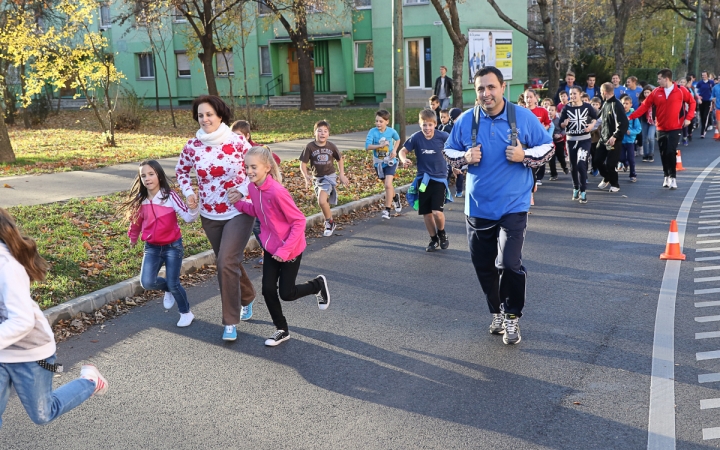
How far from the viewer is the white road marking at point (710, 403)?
475 cm

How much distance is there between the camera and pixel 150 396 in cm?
528

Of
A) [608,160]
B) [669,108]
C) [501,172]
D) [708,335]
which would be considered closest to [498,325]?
[501,172]

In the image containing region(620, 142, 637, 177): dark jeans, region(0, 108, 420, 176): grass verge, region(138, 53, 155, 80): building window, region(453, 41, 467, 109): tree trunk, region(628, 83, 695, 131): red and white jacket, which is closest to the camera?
region(628, 83, 695, 131): red and white jacket

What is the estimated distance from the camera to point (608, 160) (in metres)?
13.9

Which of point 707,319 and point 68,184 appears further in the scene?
point 68,184

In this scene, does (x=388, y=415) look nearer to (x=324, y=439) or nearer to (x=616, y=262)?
(x=324, y=439)

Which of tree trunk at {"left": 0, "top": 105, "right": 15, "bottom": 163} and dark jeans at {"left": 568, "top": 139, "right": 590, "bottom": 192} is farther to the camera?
tree trunk at {"left": 0, "top": 105, "right": 15, "bottom": 163}

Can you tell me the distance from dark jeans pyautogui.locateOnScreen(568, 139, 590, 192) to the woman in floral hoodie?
7.95 m

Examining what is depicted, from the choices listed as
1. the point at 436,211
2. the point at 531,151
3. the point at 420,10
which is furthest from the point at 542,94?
the point at 531,151

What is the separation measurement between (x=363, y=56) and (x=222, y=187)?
35.4 m

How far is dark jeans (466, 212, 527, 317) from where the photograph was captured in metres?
5.88

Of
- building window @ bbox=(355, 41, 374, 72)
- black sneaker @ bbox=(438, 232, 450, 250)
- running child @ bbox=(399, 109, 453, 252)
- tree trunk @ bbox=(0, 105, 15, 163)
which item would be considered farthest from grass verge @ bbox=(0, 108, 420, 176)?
black sneaker @ bbox=(438, 232, 450, 250)

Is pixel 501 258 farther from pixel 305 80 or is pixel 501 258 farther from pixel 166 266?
pixel 305 80

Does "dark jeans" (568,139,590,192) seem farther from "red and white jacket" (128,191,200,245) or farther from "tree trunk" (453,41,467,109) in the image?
"tree trunk" (453,41,467,109)
